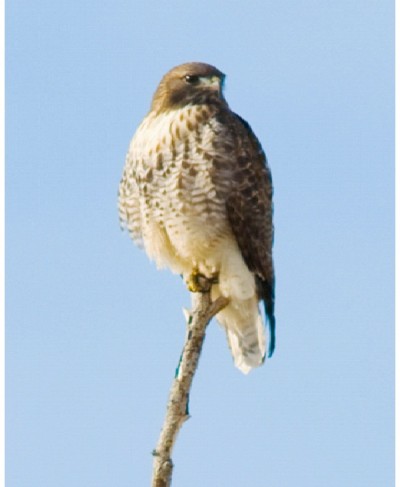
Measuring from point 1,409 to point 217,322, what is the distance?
5.56ft

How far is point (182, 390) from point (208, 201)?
1.73 metres

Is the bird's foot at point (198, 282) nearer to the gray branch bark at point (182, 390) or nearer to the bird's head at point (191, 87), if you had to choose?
the gray branch bark at point (182, 390)

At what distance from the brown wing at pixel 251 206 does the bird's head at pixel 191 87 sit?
180 mm

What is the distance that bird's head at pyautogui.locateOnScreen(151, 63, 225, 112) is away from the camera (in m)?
7.10

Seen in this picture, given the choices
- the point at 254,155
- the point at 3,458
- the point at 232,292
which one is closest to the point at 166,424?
the point at 3,458

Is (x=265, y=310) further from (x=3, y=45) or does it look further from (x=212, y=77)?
(x=3, y=45)

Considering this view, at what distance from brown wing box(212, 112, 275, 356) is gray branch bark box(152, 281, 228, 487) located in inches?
32.8

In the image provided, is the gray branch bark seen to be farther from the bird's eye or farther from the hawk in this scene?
the bird's eye

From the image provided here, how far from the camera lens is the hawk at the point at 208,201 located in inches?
266

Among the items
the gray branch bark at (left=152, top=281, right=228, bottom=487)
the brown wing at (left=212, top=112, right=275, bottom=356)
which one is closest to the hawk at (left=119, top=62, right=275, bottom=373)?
the brown wing at (left=212, top=112, right=275, bottom=356)

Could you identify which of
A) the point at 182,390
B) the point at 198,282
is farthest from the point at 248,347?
the point at 182,390

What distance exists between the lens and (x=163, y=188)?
671cm

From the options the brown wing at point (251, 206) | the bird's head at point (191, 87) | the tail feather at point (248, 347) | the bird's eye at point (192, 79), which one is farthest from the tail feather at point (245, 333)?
the bird's eye at point (192, 79)

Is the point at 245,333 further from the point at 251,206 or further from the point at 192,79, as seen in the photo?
the point at 192,79
